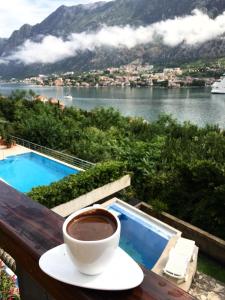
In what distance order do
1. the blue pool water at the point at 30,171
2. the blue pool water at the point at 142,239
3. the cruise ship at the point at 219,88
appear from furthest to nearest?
the cruise ship at the point at 219,88
the blue pool water at the point at 30,171
the blue pool water at the point at 142,239

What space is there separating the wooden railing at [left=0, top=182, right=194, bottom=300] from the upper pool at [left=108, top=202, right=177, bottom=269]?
6.50 meters

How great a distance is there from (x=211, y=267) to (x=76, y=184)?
4005 mm

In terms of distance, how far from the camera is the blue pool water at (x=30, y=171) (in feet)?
34.0

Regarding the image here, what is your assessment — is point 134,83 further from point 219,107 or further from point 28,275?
point 28,275

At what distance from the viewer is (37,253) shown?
66 cm

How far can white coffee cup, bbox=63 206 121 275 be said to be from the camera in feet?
1.83

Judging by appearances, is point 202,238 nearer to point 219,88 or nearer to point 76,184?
point 76,184

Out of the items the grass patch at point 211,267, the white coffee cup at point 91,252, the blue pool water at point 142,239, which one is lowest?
the grass patch at point 211,267

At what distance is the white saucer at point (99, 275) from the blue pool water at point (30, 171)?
373 inches

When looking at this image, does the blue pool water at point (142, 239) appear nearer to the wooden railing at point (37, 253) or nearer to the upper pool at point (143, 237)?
the upper pool at point (143, 237)

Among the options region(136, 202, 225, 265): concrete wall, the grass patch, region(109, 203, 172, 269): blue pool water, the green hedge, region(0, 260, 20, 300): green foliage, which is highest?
region(0, 260, 20, 300): green foliage

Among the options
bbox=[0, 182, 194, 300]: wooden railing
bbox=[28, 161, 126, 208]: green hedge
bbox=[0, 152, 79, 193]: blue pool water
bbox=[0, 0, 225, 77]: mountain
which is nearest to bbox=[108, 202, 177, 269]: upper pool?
bbox=[28, 161, 126, 208]: green hedge

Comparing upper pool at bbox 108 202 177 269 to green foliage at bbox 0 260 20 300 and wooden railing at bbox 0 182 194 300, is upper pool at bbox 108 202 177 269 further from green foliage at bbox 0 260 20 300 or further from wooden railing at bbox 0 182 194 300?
wooden railing at bbox 0 182 194 300

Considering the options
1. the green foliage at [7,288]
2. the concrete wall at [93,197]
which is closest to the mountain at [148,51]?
the concrete wall at [93,197]
